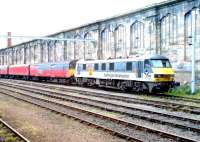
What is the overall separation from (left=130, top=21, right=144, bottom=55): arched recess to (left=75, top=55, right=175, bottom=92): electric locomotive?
262 inches

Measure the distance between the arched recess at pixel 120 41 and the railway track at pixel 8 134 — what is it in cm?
2689

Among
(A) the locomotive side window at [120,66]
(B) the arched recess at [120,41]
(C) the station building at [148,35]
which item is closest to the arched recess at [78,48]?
(C) the station building at [148,35]

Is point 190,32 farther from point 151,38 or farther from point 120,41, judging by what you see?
point 120,41

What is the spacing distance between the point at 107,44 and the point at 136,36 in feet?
22.2

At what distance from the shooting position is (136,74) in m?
25.5

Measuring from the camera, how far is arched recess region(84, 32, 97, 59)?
47.2 m

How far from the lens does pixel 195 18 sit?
30188 millimetres

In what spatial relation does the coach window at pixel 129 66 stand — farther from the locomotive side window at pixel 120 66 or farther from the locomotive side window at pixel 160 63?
the locomotive side window at pixel 160 63

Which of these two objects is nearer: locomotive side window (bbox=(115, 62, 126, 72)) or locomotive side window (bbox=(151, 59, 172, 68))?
locomotive side window (bbox=(151, 59, 172, 68))

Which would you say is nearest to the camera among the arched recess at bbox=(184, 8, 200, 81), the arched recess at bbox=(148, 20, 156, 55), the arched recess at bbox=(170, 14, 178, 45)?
the arched recess at bbox=(184, 8, 200, 81)

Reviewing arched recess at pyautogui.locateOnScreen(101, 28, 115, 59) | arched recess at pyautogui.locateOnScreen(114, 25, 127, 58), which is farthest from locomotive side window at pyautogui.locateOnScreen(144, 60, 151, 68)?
arched recess at pyautogui.locateOnScreen(101, 28, 115, 59)

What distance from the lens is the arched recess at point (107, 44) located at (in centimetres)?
4284

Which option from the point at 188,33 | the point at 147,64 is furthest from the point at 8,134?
the point at 188,33

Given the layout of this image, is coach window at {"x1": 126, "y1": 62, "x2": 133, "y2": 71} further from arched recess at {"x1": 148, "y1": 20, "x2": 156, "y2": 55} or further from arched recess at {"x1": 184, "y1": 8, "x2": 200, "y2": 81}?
arched recess at {"x1": 148, "y1": 20, "x2": 156, "y2": 55}
